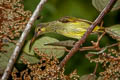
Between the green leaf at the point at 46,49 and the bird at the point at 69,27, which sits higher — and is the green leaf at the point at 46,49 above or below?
below

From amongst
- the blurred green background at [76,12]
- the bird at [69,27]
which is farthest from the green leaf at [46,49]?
the blurred green background at [76,12]

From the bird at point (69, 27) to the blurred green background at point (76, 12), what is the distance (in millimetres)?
845

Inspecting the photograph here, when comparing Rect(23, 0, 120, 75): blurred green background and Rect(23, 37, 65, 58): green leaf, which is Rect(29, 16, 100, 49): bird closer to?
Rect(23, 37, 65, 58): green leaf

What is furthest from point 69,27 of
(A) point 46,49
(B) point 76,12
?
(B) point 76,12

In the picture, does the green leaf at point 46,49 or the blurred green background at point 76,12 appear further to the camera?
the blurred green background at point 76,12

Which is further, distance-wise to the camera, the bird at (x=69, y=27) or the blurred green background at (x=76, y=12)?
the blurred green background at (x=76, y=12)

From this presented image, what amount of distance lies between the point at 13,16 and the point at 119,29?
0.30m

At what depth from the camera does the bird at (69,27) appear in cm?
82

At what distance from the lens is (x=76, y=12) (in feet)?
6.31

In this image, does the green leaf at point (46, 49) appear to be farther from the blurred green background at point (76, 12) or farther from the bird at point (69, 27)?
the blurred green background at point (76, 12)

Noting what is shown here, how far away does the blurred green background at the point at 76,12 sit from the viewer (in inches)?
68.3

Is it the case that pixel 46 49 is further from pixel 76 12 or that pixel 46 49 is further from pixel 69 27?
pixel 76 12

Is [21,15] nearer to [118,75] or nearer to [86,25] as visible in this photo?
[86,25]

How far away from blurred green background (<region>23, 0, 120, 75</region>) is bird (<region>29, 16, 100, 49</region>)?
0.84m
